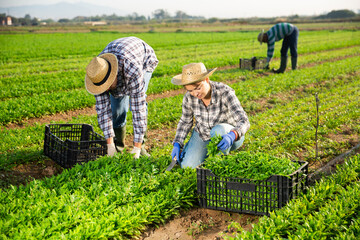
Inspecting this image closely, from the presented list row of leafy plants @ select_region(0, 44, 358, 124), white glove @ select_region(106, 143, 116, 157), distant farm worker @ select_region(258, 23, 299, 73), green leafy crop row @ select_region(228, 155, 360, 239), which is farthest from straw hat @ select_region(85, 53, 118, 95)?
distant farm worker @ select_region(258, 23, 299, 73)

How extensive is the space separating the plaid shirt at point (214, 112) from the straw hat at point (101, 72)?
3.48 feet

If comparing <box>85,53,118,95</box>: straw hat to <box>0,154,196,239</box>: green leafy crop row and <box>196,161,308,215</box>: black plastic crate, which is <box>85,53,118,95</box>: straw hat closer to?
<box>0,154,196,239</box>: green leafy crop row

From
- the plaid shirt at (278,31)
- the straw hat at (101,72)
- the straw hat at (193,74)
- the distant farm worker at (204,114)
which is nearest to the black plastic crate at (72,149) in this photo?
the straw hat at (101,72)

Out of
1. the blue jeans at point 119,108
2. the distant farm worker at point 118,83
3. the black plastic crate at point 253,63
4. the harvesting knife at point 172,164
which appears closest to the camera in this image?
the distant farm worker at point 118,83

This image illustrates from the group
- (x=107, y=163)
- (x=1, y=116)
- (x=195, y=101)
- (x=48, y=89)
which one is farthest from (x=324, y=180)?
(x=48, y=89)

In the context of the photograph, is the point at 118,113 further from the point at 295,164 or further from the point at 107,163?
the point at 295,164

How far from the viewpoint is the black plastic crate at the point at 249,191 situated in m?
3.86

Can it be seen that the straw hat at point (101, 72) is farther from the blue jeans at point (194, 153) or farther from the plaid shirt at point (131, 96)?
the blue jeans at point (194, 153)

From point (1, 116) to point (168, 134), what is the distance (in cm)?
377

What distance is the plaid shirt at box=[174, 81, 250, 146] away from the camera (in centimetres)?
→ 485

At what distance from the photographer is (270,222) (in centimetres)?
353

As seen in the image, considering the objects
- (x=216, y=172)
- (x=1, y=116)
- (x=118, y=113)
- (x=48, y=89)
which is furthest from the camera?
(x=48, y=89)

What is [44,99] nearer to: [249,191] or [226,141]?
[226,141]

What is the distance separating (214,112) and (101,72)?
1574 millimetres
